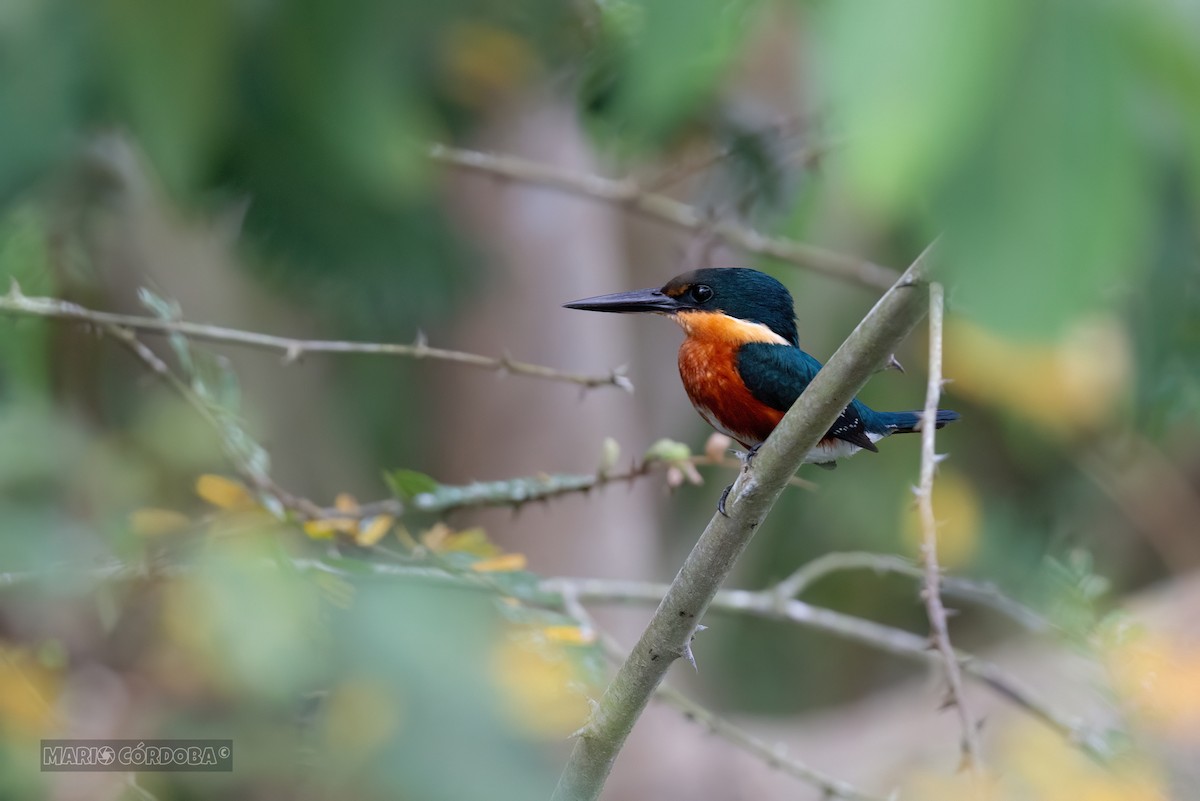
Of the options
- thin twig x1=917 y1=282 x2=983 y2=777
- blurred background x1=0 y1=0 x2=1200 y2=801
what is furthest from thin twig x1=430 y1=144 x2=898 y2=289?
thin twig x1=917 y1=282 x2=983 y2=777

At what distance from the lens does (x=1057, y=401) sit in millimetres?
4523

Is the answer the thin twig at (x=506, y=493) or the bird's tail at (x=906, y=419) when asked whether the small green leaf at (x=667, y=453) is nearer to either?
the thin twig at (x=506, y=493)

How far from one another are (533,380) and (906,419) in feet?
8.39

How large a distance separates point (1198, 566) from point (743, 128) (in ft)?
14.2

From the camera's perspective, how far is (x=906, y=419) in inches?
64.3

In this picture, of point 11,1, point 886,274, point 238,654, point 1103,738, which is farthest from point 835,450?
point 886,274

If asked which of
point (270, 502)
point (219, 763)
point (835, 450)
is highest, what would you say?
point (835, 450)

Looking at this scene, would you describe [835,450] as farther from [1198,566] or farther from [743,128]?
[1198,566]

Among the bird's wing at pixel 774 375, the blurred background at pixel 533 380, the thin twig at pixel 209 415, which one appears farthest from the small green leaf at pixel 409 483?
the bird's wing at pixel 774 375

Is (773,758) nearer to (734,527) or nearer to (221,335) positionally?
(734,527)

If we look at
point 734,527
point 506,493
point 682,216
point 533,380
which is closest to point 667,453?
point 506,493

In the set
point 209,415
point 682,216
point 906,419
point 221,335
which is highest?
point 682,216

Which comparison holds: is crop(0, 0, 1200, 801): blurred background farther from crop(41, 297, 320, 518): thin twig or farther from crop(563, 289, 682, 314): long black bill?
crop(563, 289, 682, 314): long black bill

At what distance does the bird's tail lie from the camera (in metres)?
1.55
